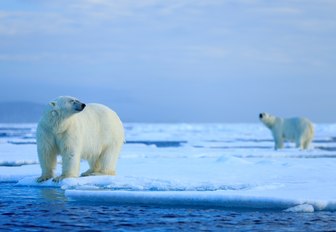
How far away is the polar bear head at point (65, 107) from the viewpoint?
8.18m

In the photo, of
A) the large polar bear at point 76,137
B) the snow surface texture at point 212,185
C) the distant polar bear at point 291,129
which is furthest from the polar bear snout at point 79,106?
the distant polar bear at point 291,129

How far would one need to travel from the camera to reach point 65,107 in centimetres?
821

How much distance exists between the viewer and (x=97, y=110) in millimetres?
9352

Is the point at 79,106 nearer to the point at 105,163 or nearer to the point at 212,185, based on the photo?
the point at 105,163

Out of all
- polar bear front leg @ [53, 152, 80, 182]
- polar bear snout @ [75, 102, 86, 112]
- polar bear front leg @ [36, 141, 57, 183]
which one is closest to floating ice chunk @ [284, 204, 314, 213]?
polar bear snout @ [75, 102, 86, 112]

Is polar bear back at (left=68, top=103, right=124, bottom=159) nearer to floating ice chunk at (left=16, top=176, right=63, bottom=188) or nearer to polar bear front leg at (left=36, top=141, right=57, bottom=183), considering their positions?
polar bear front leg at (left=36, top=141, right=57, bottom=183)

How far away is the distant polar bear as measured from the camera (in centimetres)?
2173

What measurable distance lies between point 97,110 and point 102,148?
1.92 ft

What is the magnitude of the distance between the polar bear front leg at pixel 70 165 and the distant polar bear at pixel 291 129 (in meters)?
14.3

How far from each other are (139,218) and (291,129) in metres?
17.1

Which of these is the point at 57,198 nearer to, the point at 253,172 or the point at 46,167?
the point at 46,167

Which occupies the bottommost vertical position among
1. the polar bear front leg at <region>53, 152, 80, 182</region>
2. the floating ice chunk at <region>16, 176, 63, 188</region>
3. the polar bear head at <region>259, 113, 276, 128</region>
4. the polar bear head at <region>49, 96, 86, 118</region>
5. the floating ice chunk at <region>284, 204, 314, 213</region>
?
the floating ice chunk at <region>284, 204, 314, 213</region>

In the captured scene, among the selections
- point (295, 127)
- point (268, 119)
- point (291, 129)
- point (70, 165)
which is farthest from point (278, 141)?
point (70, 165)

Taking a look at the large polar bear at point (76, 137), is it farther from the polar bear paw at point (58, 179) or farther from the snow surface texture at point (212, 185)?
the snow surface texture at point (212, 185)
